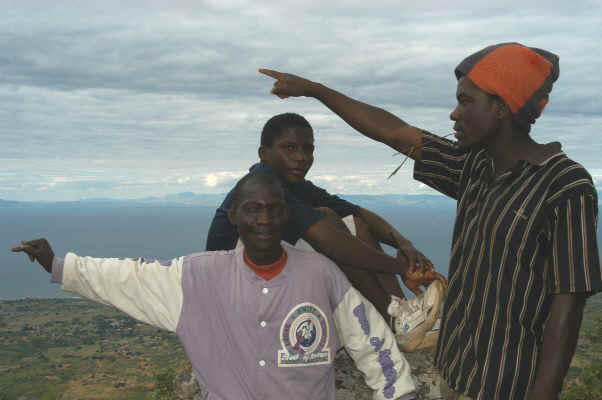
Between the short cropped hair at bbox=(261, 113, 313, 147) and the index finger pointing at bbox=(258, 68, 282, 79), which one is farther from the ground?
the index finger pointing at bbox=(258, 68, 282, 79)

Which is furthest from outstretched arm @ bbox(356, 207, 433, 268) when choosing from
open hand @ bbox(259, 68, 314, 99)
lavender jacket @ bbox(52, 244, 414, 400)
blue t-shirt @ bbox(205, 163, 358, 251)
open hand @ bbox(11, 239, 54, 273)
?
open hand @ bbox(11, 239, 54, 273)

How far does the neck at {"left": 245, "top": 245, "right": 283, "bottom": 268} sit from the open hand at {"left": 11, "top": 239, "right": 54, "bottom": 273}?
1.25 m

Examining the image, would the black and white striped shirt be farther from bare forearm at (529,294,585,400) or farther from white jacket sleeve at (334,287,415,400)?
white jacket sleeve at (334,287,415,400)

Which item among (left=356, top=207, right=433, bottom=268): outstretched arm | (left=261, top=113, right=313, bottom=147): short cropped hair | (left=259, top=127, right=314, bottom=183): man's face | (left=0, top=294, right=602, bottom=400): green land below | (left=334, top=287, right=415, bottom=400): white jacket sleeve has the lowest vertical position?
(left=0, top=294, right=602, bottom=400): green land below

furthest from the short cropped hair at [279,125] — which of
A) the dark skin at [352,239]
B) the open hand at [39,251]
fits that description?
the open hand at [39,251]

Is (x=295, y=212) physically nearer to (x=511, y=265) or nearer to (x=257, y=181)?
(x=257, y=181)

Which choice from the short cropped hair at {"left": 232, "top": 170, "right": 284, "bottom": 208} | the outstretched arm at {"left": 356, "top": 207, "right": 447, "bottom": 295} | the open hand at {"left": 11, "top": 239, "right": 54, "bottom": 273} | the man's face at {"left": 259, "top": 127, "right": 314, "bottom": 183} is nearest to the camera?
the open hand at {"left": 11, "top": 239, "right": 54, "bottom": 273}

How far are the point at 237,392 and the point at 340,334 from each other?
2.53ft

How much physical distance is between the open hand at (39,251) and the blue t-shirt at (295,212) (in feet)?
3.86

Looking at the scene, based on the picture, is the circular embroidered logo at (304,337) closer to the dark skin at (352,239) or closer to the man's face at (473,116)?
the dark skin at (352,239)

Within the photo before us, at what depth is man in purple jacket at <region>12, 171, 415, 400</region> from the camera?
127 inches

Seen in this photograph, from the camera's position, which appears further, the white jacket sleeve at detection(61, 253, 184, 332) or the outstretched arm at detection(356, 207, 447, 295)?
the outstretched arm at detection(356, 207, 447, 295)

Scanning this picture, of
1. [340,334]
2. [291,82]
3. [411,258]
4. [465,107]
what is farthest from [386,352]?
[291,82]

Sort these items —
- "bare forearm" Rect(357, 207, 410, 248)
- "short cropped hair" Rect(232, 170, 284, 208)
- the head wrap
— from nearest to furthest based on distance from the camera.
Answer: the head wrap < "short cropped hair" Rect(232, 170, 284, 208) < "bare forearm" Rect(357, 207, 410, 248)
